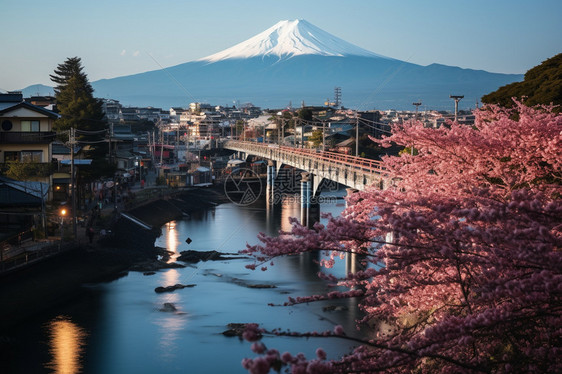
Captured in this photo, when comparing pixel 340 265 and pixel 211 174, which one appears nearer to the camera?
pixel 340 265

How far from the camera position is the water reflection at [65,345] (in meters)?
16.3

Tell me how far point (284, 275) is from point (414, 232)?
23.3m

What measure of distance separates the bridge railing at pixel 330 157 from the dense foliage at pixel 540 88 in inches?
243

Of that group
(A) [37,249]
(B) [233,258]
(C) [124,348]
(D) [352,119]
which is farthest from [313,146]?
(C) [124,348]

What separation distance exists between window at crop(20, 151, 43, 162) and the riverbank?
456 cm

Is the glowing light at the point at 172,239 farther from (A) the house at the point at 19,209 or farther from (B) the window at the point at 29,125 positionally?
(B) the window at the point at 29,125

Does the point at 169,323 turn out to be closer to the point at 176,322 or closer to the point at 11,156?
the point at 176,322

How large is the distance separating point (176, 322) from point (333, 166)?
18909 millimetres

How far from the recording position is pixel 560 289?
18.6ft

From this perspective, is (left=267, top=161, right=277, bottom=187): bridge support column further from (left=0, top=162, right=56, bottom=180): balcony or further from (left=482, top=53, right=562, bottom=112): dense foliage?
(left=482, top=53, right=562, bottom=112): dense foliage

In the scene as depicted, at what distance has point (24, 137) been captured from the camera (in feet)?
107

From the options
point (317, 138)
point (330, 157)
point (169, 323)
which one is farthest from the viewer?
point (317, 138)

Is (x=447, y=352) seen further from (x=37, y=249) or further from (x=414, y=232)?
(x=37, y=249)

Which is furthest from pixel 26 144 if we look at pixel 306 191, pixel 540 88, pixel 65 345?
pixel 540 88
